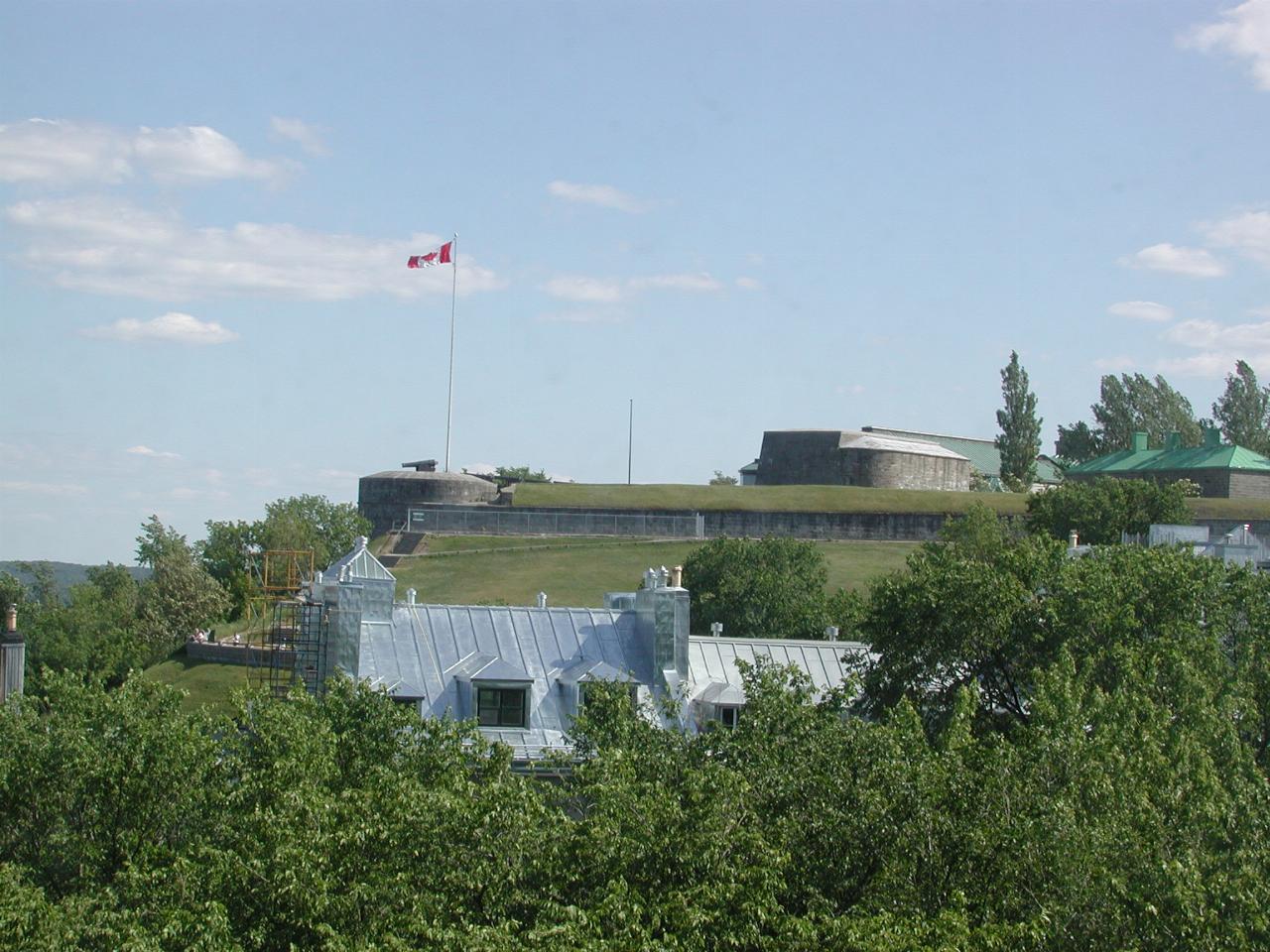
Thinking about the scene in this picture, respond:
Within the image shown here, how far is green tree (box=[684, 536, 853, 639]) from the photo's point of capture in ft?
138

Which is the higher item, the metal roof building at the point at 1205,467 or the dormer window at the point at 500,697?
the metal roof building at the point at 1205,467

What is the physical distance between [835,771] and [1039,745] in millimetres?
1961

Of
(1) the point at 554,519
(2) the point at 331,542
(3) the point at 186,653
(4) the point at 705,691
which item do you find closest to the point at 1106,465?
(1) the point at 554,519

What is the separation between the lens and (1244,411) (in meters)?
84.4

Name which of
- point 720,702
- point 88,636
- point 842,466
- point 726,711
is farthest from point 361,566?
point 842,466

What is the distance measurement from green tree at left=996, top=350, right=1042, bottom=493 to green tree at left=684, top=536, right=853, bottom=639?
121 ft

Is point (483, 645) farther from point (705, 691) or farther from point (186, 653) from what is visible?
point (186, 653)

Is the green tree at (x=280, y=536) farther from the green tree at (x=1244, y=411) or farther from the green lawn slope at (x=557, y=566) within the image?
the green tree at (x=1244, y=411)

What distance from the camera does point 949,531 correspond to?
51.2m

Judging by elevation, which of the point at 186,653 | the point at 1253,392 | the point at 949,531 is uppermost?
the point at 1253,392

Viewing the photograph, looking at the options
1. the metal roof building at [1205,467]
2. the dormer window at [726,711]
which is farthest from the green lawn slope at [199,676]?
the metal roof building at [1205,467]

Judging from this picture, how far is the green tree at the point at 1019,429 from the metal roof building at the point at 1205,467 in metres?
2.29

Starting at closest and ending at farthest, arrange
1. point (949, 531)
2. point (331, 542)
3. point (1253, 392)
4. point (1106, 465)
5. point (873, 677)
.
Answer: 1. point (873, 677)
2. point (949, 531)
3. point (331, 542)
4. point (1106, 465)
5. point (1253, 392)

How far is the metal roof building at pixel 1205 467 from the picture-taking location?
236 ft
